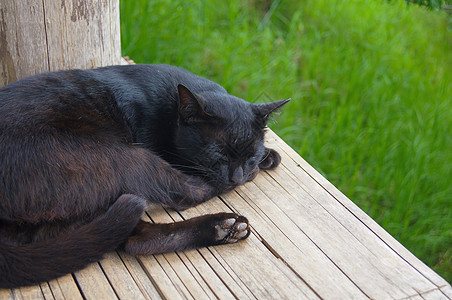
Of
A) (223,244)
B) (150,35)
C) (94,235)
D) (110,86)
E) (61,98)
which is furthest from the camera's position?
(150,35)

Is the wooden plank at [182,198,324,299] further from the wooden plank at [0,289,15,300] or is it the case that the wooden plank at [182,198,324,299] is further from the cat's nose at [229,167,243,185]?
the wooden plank at [0,289,15,300]

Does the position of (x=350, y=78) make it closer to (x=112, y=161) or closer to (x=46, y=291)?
(x=112, y=161)

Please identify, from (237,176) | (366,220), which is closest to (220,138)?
(237,176)

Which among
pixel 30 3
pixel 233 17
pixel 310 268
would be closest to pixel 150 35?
pixel 233 17

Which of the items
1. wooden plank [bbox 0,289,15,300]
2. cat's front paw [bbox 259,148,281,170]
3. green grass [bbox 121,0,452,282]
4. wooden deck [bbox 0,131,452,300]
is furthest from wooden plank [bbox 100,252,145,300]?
green grass [bbox 121,0,452,282]

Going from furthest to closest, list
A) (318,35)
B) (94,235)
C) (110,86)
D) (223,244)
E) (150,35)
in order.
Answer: (318,35), (150,35), (110,86), (223,244), (94,235)

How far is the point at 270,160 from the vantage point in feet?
7.95

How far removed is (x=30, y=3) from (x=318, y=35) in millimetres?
2649

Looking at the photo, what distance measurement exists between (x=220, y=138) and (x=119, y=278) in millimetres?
749

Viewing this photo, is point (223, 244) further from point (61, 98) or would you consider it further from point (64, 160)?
point (61, 98)

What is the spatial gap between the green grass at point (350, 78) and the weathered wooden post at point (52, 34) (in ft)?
3.27

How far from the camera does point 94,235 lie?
1769 millimetres

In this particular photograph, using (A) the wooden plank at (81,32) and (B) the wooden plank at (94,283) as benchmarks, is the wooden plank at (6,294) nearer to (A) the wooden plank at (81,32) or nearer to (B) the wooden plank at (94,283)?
(B) the wooden plank at (94,283)

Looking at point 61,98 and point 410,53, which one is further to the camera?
point 410,53
